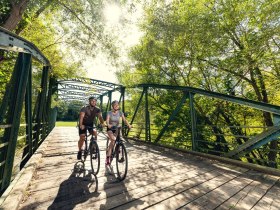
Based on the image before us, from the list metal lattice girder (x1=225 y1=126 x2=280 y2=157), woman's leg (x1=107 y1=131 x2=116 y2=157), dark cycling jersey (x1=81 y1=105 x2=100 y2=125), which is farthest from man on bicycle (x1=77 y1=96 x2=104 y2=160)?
metal lattice girder (x1=225 y1=126 x2=280 y2=157)

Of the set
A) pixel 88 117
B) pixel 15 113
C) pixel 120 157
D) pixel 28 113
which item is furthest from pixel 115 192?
pixel 28 113

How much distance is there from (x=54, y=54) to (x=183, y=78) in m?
7.78

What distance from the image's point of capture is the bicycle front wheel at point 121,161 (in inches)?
180

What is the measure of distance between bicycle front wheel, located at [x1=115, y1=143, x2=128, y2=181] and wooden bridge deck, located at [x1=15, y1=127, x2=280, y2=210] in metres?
0.17

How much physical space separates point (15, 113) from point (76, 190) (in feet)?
5.87

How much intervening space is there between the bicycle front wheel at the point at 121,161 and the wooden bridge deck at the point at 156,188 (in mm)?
170

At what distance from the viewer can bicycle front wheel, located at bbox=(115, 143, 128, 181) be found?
4562 millimetres

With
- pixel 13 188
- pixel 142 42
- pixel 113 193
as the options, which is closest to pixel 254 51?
pixel 142 42

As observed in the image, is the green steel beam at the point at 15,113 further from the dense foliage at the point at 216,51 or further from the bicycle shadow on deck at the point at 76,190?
the dense foliage at the point at 216,51

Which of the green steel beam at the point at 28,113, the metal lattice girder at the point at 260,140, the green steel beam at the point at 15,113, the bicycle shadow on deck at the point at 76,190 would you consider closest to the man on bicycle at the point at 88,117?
the bicycle shadow on deck at the point at 76,190

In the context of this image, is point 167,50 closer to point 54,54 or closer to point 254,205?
point 54,54

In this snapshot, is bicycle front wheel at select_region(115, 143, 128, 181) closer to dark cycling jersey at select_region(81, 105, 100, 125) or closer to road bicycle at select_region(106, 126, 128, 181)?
road bicycle at select_region(106, 126, 128, 181)

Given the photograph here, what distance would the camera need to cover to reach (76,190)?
387cm

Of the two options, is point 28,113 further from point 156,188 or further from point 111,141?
point 156,188
